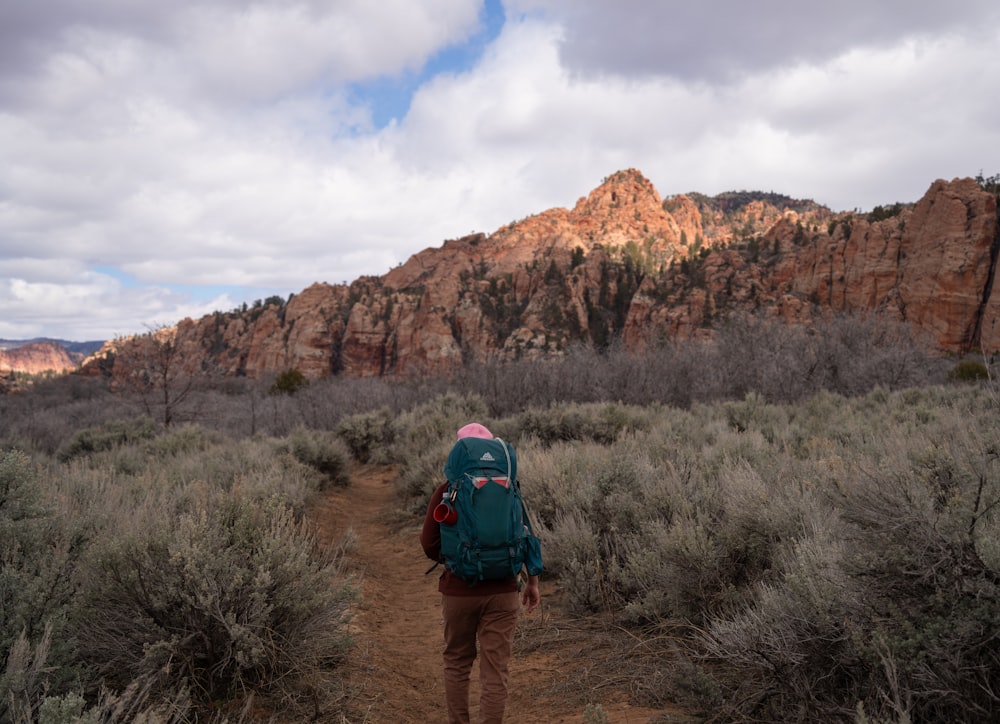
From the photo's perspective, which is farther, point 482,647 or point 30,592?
point 482,647

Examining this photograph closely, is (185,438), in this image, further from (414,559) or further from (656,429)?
(656,429)

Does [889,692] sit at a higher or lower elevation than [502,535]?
lower

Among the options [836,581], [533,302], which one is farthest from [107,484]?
[533,302]

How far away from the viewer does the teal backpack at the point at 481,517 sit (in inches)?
118

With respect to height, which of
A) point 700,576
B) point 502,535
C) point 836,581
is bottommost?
point 700,576

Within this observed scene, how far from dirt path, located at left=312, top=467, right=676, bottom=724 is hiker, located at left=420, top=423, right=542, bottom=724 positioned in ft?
2.28

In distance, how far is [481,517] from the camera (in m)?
2.98

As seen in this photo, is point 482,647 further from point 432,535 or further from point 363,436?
point 363,436

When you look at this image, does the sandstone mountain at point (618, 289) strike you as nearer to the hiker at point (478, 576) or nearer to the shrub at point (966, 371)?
the shrub at point (966, 371)

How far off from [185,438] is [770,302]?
1937 inches

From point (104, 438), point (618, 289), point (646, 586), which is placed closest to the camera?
point (646, 586)

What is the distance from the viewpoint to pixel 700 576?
4.16 m

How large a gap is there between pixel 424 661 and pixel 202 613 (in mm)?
2000

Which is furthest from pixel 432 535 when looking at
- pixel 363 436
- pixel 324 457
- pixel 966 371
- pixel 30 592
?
pixel 966 371
